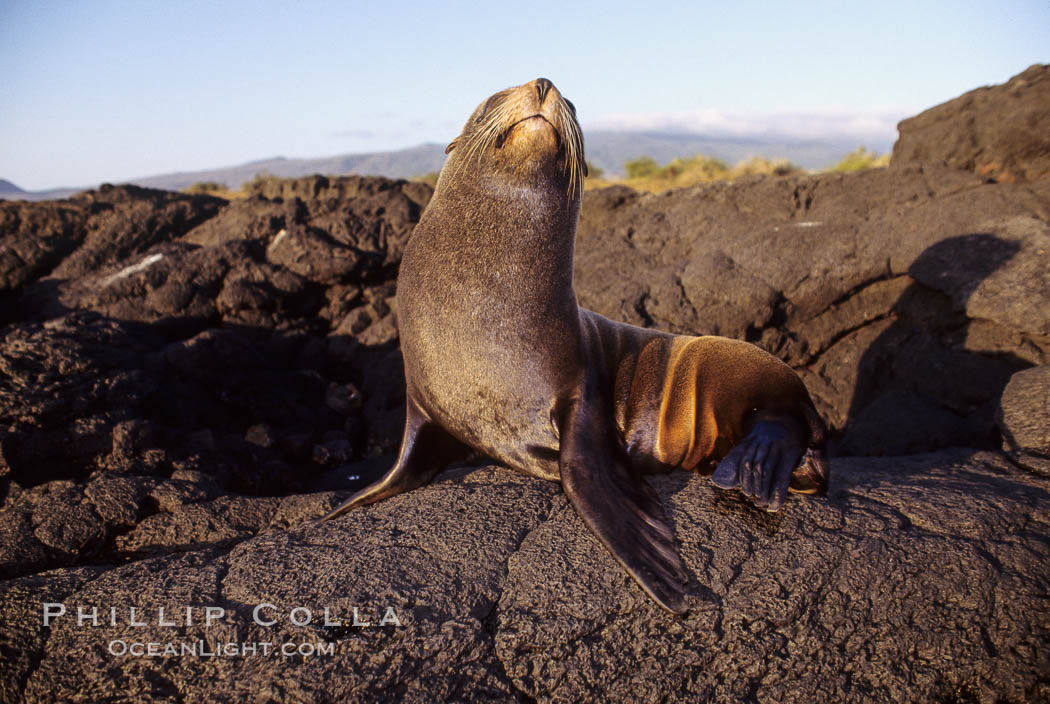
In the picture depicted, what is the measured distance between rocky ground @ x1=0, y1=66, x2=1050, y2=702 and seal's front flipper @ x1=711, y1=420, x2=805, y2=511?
0.14 metres

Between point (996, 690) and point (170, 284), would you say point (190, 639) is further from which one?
point (170, 284)

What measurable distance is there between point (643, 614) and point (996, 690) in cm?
116

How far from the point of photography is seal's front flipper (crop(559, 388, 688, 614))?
2305mm

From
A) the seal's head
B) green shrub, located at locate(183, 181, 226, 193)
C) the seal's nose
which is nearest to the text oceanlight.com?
the seal's head

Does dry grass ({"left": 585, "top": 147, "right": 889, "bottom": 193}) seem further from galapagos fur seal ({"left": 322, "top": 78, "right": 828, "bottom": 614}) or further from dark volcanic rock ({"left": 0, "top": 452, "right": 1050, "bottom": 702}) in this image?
dark volcanic rock ({"left": 0, "top": 452, "right": 1050, "bottom": 702})

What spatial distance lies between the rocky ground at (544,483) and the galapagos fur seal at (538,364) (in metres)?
0.26

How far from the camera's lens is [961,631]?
7.25 feet

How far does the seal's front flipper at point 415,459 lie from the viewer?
3.31 metres

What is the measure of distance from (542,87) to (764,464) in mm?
2020

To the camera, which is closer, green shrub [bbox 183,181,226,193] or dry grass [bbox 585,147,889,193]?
dry grass [bbox 585,147,889,193]

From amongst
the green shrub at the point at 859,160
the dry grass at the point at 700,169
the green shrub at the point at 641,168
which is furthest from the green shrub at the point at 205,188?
the green shrub at the point at 859,160

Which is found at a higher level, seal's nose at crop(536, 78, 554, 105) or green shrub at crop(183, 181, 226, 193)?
green shrub at crop(183, 181, 226, 193)

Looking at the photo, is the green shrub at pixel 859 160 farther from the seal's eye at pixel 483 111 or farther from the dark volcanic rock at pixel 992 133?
the seal's eye at pixel 483 111

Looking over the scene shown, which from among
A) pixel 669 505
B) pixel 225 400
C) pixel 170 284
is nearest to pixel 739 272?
pixel 669 505
